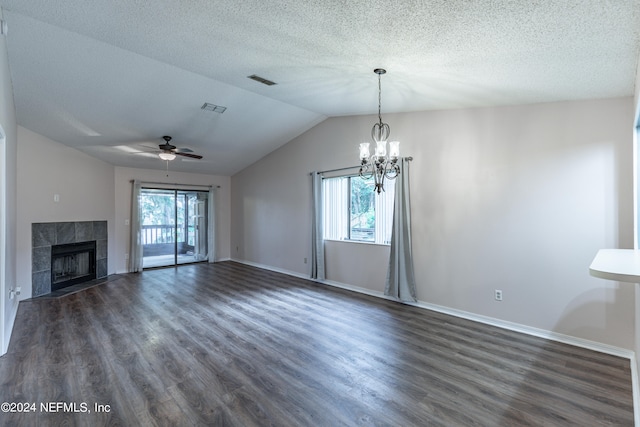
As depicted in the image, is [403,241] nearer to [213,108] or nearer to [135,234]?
[213,108]

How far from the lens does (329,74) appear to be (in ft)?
10.9

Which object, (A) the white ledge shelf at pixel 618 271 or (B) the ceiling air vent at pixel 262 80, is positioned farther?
(B) the ceiling air vent at pixel 262 80

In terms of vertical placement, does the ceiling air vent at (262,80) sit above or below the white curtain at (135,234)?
above

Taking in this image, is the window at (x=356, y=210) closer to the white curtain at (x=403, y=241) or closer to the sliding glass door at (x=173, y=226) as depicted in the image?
the white curtain at (x=403, y=241)

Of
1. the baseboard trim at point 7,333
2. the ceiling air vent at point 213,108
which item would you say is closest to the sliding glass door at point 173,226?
the baseboard trim at point 7,333

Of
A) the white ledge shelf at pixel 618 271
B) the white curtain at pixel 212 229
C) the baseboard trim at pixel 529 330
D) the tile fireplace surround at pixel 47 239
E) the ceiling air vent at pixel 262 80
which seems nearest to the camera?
the white ledge shelf at pixel 618 271

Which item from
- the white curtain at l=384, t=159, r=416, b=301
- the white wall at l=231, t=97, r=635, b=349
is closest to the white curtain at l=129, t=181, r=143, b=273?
the white wall at l=231, t=97, r=635, b=349

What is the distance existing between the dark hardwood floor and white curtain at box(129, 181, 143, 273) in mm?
2605

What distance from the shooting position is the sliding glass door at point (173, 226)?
24.5ft

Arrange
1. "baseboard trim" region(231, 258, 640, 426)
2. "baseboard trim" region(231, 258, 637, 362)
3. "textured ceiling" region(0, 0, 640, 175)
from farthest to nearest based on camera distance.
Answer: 1. "baseboard trim" region(231, 258, 637, 362)
2. "baseboard trim" region(231, 258, 640, 426)
3. "textured ceiling" region(0, 0, 640, 175)

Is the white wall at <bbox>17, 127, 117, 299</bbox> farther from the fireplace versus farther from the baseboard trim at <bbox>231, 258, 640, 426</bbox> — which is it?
the baseboard trim at <bbox>231, 258, 640, 426</bbox>

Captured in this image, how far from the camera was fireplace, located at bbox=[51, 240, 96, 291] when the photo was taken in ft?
17.7

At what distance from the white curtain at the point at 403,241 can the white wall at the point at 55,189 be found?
5903 mm

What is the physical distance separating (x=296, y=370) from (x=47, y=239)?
5.25m
